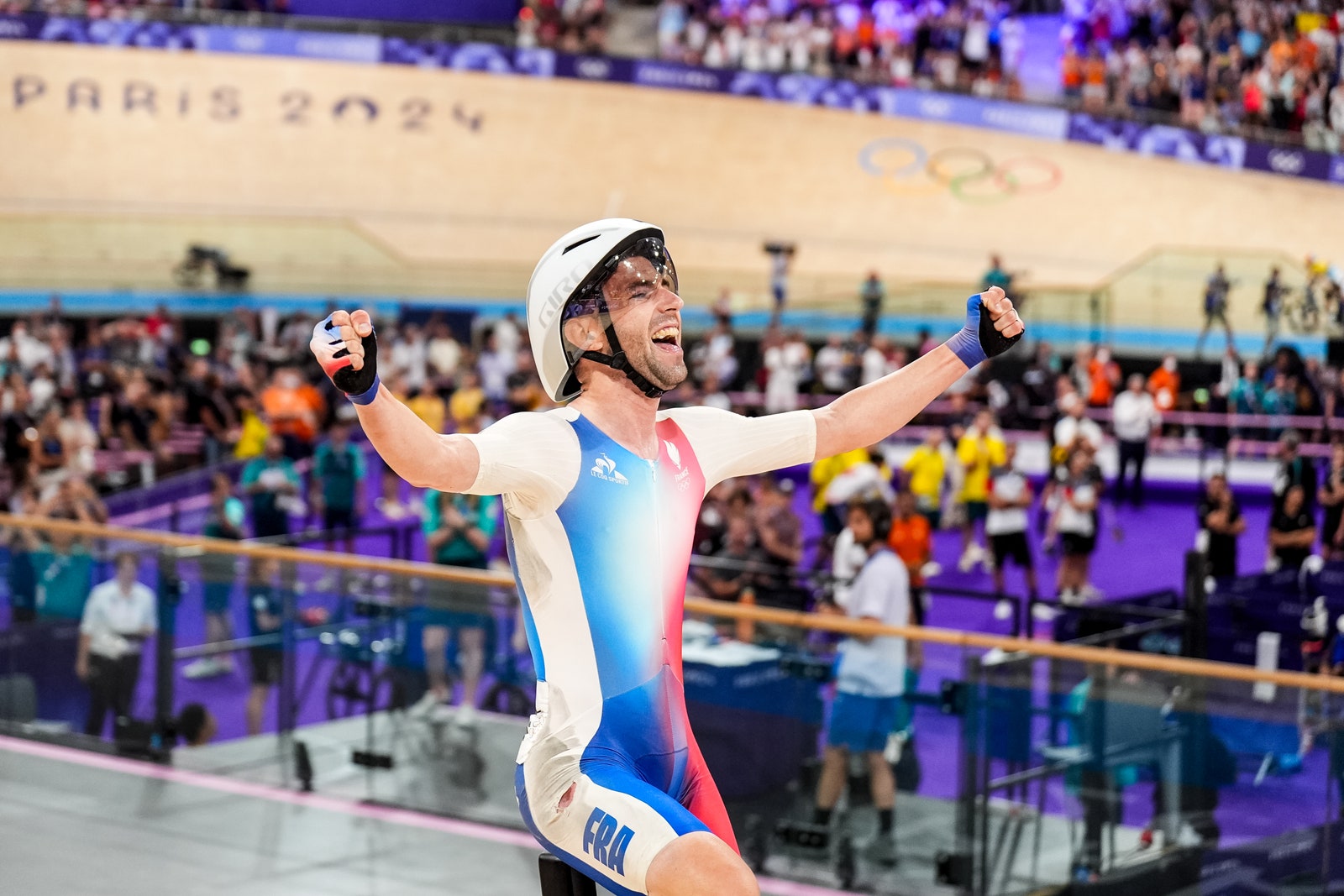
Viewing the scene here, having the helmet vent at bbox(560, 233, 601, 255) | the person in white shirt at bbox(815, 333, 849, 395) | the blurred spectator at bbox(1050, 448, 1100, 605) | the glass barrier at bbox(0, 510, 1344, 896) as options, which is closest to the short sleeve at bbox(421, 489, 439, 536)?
the glass barrier at bbox(0, 510, 1344, 896)

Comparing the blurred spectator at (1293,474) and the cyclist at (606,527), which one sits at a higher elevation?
the cyclist at (606,527)

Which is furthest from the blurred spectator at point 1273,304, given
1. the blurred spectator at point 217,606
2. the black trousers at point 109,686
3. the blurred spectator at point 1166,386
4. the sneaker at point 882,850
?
the black trousers at point 109,686

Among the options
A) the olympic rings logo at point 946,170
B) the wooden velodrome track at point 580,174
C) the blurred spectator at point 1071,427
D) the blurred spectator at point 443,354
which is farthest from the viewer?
the olympic rings logo at point 946,170

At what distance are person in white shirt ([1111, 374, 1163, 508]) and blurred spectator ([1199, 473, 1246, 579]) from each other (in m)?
3.61

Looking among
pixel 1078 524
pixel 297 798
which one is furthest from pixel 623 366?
pixel 1078 524

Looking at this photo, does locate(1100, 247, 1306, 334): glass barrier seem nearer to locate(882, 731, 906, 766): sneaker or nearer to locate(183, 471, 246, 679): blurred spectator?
locate(882, 731, 906, 766): sneaker

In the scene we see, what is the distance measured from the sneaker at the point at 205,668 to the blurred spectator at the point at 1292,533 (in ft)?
25.2

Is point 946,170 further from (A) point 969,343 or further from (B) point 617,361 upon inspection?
(B) point 617,361

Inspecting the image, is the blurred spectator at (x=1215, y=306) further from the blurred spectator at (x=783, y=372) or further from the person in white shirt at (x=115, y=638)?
the person in white shirt at (x=115, y=638)

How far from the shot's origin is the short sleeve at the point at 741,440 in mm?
3535

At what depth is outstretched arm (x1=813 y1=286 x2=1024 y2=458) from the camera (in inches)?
141

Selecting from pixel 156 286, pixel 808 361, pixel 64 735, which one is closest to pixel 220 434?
pixel 156 286

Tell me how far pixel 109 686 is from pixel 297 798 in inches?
51.3

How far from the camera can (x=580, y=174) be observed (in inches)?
1110
